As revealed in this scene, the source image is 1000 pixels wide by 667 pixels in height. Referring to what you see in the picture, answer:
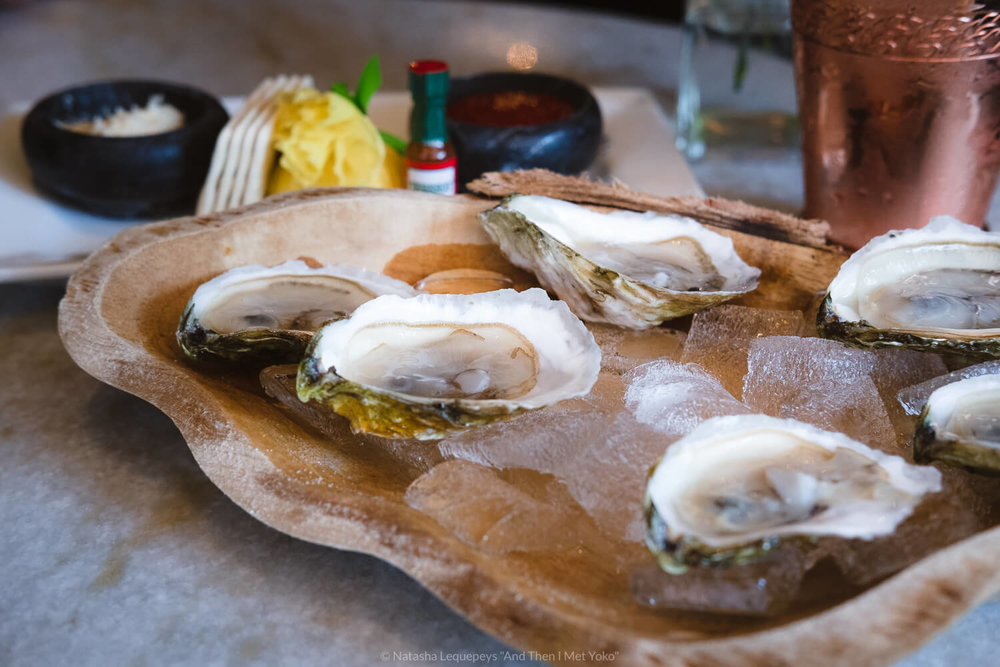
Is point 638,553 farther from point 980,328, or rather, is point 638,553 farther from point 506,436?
point 980,328

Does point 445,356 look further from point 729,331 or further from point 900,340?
point 900,340

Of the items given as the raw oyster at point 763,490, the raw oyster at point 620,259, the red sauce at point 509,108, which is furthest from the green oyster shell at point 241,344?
the red sauce at point 509,108

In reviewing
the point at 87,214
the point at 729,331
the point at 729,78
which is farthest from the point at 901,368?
the point at 87,214

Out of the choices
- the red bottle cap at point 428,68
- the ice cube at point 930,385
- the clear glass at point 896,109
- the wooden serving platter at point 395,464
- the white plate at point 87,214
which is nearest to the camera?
the wooden serving platter at point 395,464

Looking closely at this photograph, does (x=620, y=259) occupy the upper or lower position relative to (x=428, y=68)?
lower

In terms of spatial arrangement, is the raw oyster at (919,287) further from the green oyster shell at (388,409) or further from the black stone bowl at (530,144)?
the black stone bowl at (530,144)

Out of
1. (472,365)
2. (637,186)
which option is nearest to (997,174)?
(637,186)
